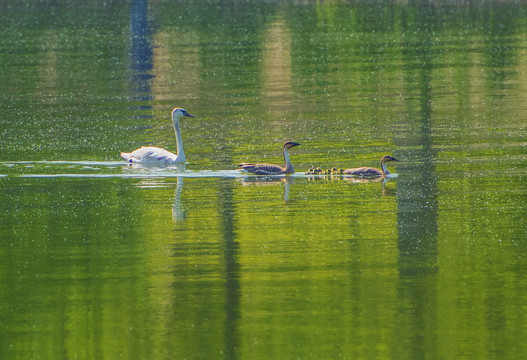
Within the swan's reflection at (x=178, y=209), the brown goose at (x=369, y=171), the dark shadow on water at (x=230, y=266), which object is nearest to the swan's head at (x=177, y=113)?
the dark shadow on water at (x=230, y=266)

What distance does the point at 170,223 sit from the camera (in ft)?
49.5

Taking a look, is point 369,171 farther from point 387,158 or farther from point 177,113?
point 177,113

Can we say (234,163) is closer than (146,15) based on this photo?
Yes

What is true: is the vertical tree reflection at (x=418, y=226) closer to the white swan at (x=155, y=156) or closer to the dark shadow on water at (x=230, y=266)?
the dark shadow on water at (x=230, y=266)

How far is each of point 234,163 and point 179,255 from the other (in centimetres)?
623

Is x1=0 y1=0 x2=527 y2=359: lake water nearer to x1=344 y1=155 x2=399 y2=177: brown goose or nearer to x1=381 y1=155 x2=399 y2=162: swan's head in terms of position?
x1=344 y1=155 x2=399 y2=177: brown goose

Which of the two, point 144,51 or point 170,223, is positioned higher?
point 144,51

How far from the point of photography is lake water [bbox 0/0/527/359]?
10.8m

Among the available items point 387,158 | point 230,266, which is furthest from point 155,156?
point 230,266

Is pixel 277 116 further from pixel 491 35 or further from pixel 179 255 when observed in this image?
pixel 491 35

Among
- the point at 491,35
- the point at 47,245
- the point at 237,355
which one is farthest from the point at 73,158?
the point at 491,35

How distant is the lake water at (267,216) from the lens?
10.8 m

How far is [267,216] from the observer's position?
1532 centimetres

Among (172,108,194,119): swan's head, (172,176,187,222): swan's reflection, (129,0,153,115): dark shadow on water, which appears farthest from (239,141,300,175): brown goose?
(129,0,153,115): dark shadow on water
